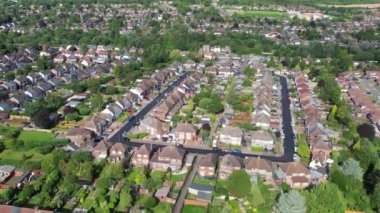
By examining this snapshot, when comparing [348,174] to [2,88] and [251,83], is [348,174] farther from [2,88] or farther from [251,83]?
[2,88]

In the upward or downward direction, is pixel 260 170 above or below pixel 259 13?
above

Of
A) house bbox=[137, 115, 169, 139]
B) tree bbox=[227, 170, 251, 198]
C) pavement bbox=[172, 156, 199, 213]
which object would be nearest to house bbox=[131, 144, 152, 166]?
pavement bbox=[172, 156, 199, 213]

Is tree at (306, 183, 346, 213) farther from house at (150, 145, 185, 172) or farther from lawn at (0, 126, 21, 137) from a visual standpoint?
lawn at (0, 126, 21, 137)

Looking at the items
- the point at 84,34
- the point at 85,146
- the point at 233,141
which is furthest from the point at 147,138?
the point at 84,34

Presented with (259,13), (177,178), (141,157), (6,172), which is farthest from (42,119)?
(259,13)

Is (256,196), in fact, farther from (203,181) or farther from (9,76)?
(9,76)

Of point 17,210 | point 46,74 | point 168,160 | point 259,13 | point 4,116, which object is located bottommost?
point 259,13

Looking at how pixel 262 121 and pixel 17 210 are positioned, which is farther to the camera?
pixel 262 121
